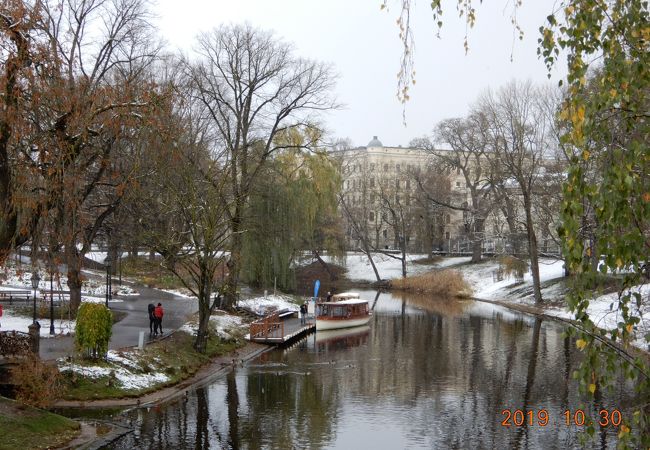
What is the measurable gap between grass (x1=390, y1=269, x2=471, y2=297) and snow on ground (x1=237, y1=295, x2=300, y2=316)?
15821 mm

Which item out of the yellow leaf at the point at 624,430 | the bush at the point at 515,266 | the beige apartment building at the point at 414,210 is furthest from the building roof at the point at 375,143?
the yellow leaf at the point at 624,430

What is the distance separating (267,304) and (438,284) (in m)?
20.0

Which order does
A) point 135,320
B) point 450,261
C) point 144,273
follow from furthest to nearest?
point 450,261 → point 144,273 → point 135,320

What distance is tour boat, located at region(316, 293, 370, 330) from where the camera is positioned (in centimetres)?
3559

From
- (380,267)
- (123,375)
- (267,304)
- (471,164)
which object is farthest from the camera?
(380,267)

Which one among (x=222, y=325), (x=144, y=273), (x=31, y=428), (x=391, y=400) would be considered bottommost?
(x=391, y=400)

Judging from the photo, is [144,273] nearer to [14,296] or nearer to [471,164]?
[14,296]

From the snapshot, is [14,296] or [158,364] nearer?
[158,364]

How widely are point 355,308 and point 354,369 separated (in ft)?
39.5

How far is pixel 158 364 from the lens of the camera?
21.6 m

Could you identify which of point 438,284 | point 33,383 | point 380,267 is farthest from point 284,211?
point 380,267

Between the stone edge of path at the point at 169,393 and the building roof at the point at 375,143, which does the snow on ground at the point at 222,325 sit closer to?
the stone edge of path at the point at 169,393

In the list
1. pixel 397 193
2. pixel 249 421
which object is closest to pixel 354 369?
pixel 249 421
